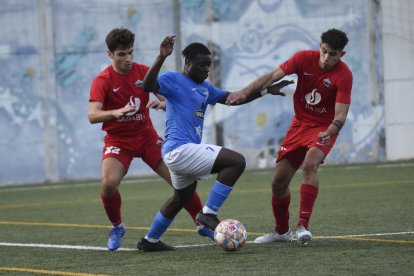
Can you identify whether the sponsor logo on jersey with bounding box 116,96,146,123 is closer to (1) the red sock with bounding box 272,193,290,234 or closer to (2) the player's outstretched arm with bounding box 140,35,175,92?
(2) the player's outstretched arm with bounding box 140,35,175,92

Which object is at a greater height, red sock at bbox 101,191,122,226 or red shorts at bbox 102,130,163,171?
red shorts at bbox 102,130,163,171

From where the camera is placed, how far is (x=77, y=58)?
24.1 meters

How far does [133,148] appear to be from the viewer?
9.91 m

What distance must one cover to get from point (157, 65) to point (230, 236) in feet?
5.20

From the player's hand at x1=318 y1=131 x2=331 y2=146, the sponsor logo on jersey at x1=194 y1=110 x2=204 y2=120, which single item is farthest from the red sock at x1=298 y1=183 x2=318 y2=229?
the sponsor logo on jersey at x1=194 y1=110 x2=204 y2=120

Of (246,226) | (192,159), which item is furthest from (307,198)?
(246,226)

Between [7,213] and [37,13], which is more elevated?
[37,13]

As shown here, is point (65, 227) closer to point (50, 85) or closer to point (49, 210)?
point (49, 210)

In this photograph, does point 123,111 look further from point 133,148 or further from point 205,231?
point 205,231

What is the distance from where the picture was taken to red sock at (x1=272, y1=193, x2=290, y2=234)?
981cm

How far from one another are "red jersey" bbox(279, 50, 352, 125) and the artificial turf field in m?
1.20

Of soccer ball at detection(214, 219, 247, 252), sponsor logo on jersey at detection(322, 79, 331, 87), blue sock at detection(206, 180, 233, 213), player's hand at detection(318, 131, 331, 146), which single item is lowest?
soccer ball at detection(214, 219, 247, 252)

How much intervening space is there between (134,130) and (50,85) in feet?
47.7

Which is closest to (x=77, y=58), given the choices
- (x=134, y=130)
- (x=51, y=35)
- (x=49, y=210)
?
(x=51, y=35)
